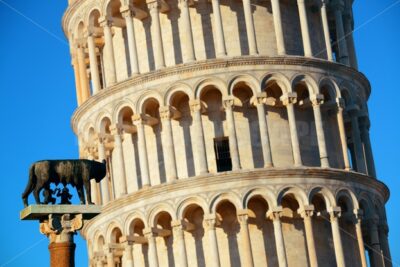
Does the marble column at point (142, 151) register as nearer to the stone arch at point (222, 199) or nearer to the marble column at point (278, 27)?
the stone arch at point (222, 199)

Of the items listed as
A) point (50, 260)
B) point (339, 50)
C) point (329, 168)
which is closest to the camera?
point (50, 260)

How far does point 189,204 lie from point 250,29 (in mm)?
6674

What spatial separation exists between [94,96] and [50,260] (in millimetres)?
23147

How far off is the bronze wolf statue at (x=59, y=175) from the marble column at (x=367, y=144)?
76.9ft

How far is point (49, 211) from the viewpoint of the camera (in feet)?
98.4

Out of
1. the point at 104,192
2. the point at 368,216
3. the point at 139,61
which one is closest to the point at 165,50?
the point at 139,61

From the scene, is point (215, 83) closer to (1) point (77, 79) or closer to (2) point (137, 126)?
(2) point (137, 126)

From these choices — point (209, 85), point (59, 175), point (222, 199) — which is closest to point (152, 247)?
point (222, 199)

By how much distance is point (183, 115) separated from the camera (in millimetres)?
52531

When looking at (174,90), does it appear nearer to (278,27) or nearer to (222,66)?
(222,66)

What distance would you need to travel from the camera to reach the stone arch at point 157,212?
167ft

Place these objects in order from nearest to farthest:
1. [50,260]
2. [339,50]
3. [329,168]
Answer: [50,260] → [329,168] → [339,50]

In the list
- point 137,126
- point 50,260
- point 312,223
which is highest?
point 137,126

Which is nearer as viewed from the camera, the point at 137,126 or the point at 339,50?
the point at 137,126
